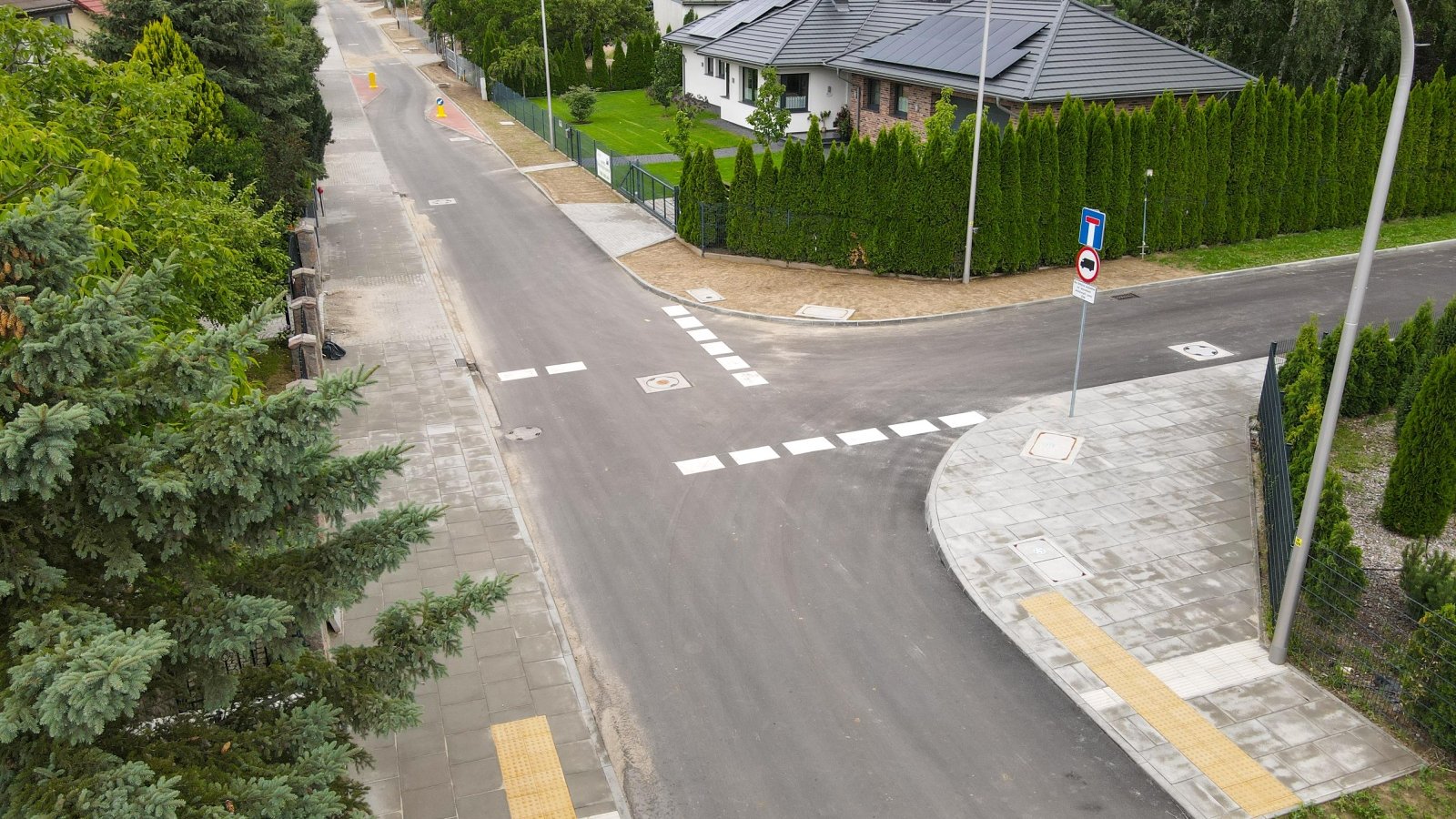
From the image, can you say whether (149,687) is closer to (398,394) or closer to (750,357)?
(398,394)

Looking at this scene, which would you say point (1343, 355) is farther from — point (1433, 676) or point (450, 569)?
point (450, 569)

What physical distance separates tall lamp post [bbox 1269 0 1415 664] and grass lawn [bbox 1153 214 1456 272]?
16.0 m

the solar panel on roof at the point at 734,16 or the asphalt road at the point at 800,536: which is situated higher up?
the solar panel on roof at the point at 734,16

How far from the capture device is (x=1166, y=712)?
10.8m

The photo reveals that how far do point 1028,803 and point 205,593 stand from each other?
7.07 metres

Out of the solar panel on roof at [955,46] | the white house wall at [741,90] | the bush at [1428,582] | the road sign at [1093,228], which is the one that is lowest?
the bush at [1428,582]

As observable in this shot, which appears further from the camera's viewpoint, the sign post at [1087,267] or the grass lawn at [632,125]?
the grass lawn at [632,125]

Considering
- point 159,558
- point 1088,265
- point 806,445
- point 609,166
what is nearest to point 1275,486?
point 1088,265

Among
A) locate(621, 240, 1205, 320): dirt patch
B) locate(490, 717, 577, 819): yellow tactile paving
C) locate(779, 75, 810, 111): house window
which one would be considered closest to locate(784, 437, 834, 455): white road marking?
locate(621, 240, 1205, 320): dirt patch

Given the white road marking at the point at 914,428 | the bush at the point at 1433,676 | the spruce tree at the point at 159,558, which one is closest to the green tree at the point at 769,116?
the white road marking at the point at 914,428

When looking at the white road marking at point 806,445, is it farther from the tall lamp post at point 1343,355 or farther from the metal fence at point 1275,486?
the tall lamp post at point 1343,355

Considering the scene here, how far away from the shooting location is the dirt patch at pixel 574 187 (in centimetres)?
3328

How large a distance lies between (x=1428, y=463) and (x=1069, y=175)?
1260 centimetres

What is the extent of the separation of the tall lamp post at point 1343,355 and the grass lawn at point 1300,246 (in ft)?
52.6
